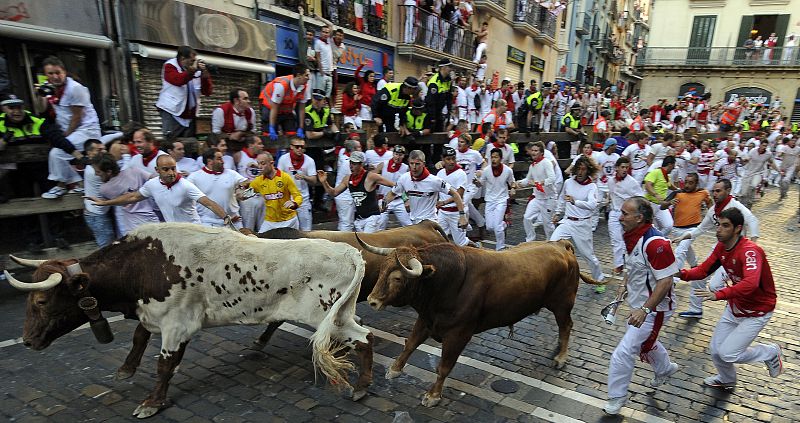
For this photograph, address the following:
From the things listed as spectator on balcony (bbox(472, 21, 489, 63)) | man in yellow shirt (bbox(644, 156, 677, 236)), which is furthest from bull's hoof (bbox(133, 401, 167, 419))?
spectator on balcony (bbox(472, 21, 489, 63))

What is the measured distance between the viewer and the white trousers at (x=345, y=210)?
8.59 metres

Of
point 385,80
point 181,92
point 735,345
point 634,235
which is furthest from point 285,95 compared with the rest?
point 735,345

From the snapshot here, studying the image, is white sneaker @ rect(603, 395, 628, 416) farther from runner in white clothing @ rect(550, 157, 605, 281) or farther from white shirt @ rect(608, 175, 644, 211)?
white shirt @ rect(608, 175, 644, 211)

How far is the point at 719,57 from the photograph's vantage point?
42.6 meters

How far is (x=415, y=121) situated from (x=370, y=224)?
4.34m

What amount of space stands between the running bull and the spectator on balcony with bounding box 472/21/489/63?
19.5 metres

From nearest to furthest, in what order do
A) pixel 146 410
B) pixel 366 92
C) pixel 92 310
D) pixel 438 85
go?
pixel 92 310 → pixel 146 410 → pixel 438 85 → pixel 366 92

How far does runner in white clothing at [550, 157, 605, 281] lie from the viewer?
776 centimetres

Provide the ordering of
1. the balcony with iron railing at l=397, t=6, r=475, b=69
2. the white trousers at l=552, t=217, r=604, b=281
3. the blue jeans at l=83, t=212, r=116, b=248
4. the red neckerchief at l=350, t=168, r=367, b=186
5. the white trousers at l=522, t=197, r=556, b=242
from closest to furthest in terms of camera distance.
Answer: the blue jeans at l=83, t=212, r=116, b=248 < the white trousers at l=552, t=217, r=604, b=281 < the red neckerchief at l=350, t=168, r=367, b=186 < the white trousers at l=522, t=197, r=556, b=242 < the balcony with iron railing at l=397, t=6, r=475, b=69

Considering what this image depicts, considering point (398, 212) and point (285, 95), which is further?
point (285, 95)

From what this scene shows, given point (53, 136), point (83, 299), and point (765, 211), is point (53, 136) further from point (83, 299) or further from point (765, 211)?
point (765, 211)

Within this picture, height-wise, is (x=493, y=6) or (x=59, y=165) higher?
(x=493, y=6)

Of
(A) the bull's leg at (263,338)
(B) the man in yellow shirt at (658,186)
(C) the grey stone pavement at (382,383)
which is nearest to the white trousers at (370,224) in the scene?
(C) the grey stone pavement at (382,383)

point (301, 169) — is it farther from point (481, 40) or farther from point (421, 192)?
point (481, 40)
